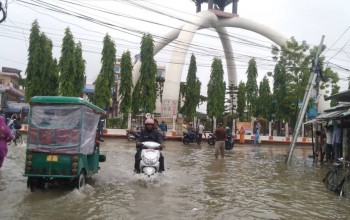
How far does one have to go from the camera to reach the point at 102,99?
38.0m

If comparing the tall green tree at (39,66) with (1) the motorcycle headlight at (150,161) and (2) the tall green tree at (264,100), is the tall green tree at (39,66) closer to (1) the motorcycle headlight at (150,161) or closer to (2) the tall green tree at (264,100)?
(2) the tall green tree at (264,100)

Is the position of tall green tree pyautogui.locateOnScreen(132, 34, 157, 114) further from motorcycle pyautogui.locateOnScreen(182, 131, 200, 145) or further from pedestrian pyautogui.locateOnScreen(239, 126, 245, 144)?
motorcycle pyautogui.locateOnScreen(182, 131, 200, 145)

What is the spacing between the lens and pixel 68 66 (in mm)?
36344

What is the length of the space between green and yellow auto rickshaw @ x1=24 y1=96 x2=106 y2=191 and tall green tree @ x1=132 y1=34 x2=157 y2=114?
98.5 feet

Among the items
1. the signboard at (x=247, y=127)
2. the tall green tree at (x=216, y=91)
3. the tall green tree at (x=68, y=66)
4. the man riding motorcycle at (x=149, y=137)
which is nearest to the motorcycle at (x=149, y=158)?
the man riding motorcycle at (x=149, y=137)

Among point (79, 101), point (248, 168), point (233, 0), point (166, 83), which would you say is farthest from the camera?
point (233, 0)

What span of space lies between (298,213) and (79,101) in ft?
15.9

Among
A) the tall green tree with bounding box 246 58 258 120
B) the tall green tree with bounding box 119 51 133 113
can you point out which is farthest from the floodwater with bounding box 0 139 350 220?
the tall green tree with bounding box 246 58 258 120

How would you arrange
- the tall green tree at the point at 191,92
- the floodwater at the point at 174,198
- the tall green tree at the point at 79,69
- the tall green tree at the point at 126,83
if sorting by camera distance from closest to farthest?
the floodwater at the point at 174,198, the tall green tree at the point at 79,69, the tall green tree at the point at 126,83, the tall green tree at the point at 191,92

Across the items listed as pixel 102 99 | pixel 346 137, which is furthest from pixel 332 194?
pixel 102 99

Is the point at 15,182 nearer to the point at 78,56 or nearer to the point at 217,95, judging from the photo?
the point at 78,56

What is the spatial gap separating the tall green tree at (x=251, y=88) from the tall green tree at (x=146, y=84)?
A: 34.7ft

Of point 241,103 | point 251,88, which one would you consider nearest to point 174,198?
point 241,103

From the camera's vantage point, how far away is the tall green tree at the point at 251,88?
1701 inches
